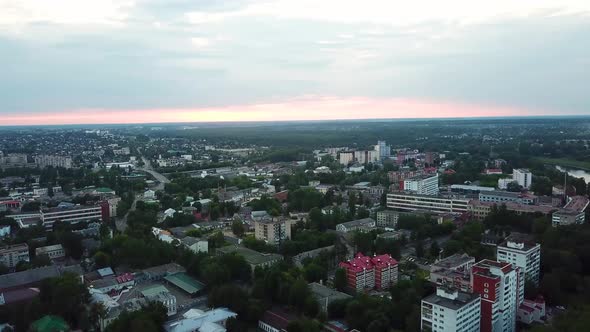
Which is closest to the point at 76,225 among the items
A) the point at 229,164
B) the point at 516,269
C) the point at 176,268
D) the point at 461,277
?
the point at 176,268

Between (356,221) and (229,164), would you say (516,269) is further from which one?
(229,164)

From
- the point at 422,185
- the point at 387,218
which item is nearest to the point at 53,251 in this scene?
the point at 387,218

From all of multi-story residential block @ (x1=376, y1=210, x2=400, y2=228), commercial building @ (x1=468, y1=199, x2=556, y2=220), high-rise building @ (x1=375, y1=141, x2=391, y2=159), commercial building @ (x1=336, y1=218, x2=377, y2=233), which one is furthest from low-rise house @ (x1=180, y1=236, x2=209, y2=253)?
high-rise building @ (x1=375, y1=141, x2=391, y2=159)

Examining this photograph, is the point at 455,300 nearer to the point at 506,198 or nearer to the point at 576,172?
the point at 506,198

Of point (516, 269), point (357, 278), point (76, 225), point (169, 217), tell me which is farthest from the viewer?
point (169, 217)

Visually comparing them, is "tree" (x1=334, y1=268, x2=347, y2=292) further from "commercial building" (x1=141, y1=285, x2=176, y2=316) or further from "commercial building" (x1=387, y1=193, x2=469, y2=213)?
"commercial building" (x1=387, y1=193, x2=469, y2=213)
